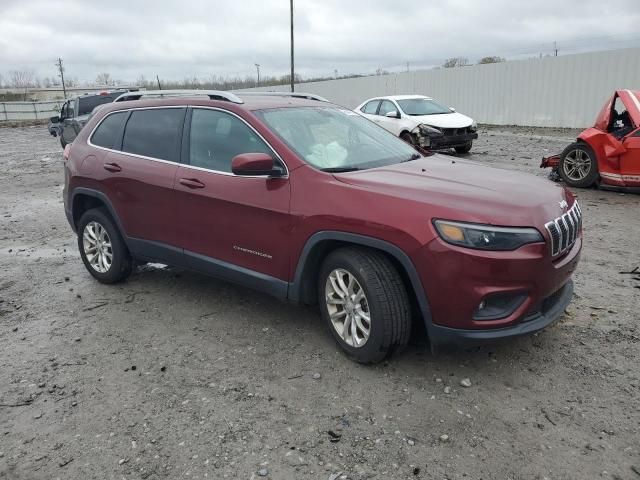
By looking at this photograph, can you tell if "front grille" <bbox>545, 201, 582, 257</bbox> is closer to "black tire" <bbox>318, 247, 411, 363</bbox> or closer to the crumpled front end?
"black tire" <bbox>318, 247, 411, 363</bbox>

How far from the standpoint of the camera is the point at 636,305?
4262 millimetres

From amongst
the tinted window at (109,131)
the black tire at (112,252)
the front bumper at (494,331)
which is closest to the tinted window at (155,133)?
the tinted window at (109,131)

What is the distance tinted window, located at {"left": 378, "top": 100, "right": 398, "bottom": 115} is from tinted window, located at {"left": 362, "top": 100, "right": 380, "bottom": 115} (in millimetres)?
211

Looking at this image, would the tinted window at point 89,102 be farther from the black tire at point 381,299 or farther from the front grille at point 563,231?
the front grille at point 563,231

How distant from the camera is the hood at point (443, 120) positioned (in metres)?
13.3

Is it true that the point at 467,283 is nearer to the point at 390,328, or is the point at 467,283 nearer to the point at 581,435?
the point at 390,328

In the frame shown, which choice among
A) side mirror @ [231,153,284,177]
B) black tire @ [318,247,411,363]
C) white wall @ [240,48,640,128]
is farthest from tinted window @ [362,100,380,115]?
black tire @ [318,247,411,363]

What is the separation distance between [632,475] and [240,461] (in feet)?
6.06

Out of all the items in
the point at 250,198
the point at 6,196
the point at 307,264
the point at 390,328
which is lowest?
the point at 6,196

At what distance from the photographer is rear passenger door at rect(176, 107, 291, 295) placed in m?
3.72

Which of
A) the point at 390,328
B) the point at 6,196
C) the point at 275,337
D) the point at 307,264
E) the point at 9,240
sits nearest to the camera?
the point at 390,328

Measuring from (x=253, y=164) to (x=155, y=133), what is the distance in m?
1.53

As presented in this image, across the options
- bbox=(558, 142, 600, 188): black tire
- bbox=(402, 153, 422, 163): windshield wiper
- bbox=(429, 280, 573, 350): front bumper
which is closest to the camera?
bbox=(429, 280, 573, 350): front bumper

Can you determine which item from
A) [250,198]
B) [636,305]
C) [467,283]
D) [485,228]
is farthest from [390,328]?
[636,305]
